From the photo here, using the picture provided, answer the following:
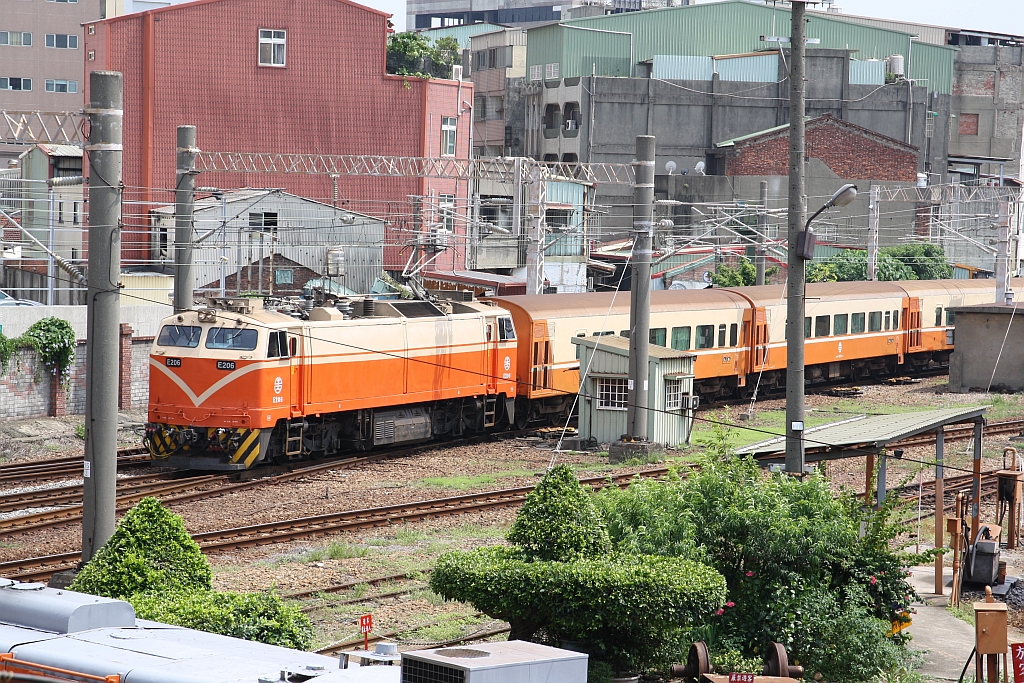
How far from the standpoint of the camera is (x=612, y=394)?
83.0 feet

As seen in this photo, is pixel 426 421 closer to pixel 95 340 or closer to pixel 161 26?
pixel 95 340

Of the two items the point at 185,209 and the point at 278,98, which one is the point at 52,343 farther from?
the point at 278,98

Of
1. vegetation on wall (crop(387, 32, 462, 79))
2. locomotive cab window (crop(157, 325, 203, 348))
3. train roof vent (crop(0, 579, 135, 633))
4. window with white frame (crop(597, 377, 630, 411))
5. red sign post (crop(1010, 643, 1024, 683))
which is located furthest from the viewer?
vegetation on wall (crop(387, 32, 462, 79))

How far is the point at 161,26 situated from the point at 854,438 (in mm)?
35269

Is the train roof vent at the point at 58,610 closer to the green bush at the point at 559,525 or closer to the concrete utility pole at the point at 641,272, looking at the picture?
the green bush at the point at 559,525

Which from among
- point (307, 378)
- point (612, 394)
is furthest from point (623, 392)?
point (307, 378)

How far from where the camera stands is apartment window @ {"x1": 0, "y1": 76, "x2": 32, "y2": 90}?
232 feet

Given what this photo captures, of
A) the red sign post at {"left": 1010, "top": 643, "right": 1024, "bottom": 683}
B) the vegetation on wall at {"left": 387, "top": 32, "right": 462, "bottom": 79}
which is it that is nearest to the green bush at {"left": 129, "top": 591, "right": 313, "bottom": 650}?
the red sign post at {"left": 1010, "top": 643, "right": 1024, "bottom": 683}

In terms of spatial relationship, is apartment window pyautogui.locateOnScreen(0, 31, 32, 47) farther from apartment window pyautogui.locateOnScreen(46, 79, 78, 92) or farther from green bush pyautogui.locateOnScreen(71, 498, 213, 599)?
green bush pyautogui.locateOnScreen(71, 498, 213, 599)

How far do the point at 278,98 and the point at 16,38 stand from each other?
32.2 meters

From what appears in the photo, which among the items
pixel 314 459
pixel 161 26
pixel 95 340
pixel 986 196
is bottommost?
pixel 314 459

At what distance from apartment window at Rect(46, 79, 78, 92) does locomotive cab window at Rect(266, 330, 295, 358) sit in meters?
57.7

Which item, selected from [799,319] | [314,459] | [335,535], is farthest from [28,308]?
[799,319]

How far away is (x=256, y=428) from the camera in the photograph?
20719 mm
